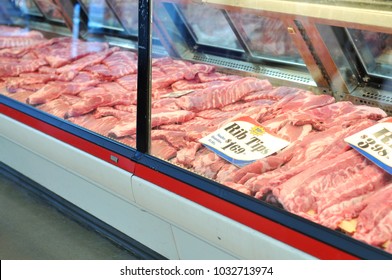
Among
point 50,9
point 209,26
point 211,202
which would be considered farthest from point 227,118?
point 50,9

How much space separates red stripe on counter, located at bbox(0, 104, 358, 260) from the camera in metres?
2.08

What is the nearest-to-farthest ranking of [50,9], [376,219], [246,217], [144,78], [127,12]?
1. [376,219]
2. [246,217]
3. [144,78]
4. [127,12]
5. [50,9]

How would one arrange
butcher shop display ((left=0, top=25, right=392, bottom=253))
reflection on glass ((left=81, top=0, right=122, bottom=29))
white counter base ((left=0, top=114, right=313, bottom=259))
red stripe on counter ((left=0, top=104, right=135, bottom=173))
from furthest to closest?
reflection on glass ((left=81, top=0, right=122, bottom=29))
red stripe on counter ((left=0, top=104, right=135, bottom=173))
white counter base ((left=0, top=114, right=313, bottom=259))
butcher shop display ((left=0, top=25, right=392, bottom=253))

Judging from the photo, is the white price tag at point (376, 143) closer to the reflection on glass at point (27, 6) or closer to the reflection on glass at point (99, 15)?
the reflection on glass at point (99, 15)

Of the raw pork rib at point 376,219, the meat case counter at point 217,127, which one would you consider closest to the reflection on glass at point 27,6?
the meat case counter at point 217,127

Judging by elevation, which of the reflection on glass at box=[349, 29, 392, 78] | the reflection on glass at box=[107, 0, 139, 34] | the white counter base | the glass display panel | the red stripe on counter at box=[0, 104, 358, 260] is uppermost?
the reflection on glass at box=[349, 29, 392, 78]

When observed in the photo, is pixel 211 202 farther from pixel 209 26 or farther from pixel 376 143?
pixel 209 26

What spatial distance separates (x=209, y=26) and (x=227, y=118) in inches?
47.0

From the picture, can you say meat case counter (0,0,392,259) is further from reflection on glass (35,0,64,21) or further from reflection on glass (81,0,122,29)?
reflection on glass (35,0,64,21)

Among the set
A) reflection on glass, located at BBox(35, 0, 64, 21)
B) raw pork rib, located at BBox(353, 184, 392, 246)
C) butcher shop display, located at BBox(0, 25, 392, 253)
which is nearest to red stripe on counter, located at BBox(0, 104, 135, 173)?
butcher shop display, located at BBox(0, 25, 392, 253)

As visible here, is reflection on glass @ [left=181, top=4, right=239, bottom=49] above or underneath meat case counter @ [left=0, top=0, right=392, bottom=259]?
above

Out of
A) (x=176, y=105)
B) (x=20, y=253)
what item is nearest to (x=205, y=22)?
(x=176, y=105)

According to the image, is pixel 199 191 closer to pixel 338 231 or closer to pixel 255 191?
pixel 255 191

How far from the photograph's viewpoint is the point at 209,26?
13.3 feet
